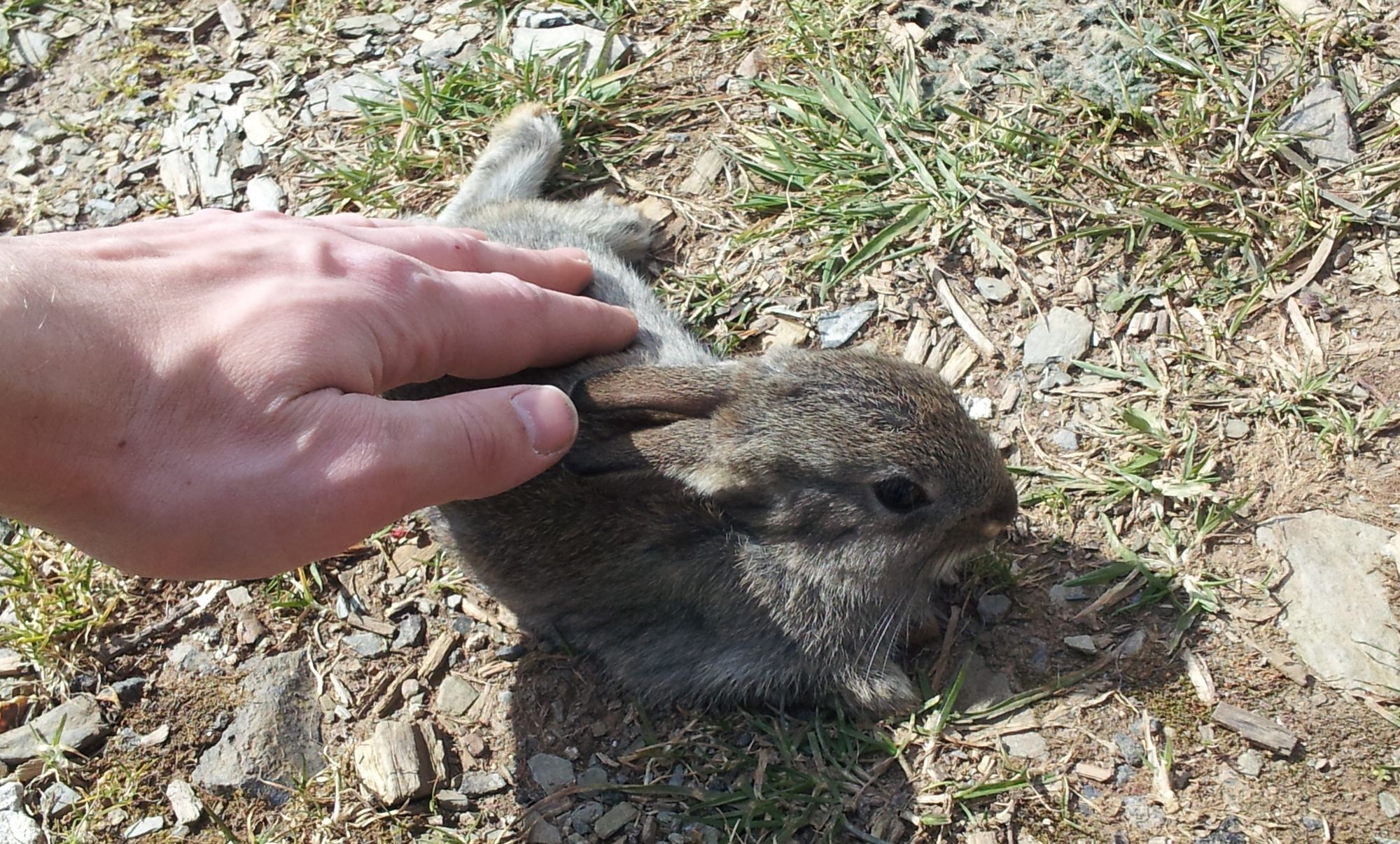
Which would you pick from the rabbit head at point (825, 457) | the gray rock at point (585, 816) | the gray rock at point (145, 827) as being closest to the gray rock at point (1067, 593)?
the rabbit head at point (825, 457)

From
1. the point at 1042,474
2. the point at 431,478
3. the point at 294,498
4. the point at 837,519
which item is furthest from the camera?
the point at 1042,474

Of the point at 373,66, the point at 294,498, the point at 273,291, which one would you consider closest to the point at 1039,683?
the point at 294,498

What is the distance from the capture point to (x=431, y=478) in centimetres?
375

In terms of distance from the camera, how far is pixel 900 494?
4715 millimetres

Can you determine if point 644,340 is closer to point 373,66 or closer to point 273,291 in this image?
point 273,291

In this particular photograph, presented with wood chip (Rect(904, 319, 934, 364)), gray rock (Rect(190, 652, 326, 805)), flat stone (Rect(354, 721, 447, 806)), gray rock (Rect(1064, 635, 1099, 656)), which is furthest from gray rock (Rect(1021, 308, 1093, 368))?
gray rock (Rect(190, 652, 326, 805))

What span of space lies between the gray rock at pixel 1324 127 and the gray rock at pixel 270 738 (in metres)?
5.28

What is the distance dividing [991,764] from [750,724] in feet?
3.19

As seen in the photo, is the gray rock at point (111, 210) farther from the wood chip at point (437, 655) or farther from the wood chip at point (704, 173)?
the wood chip at point (437, 655)

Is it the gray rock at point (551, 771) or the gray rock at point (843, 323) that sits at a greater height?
the gray rock at point (843, 323)

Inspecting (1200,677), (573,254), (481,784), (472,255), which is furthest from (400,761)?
(1200,677)

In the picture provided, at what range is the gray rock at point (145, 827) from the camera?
185 inches

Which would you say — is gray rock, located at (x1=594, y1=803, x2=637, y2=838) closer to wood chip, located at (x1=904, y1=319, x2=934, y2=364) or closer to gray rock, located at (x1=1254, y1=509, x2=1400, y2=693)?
wood chip, located at (x1=904, y1=319, x2=934, y2=364)

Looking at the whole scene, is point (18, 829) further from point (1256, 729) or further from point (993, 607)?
point (1256, 729)
